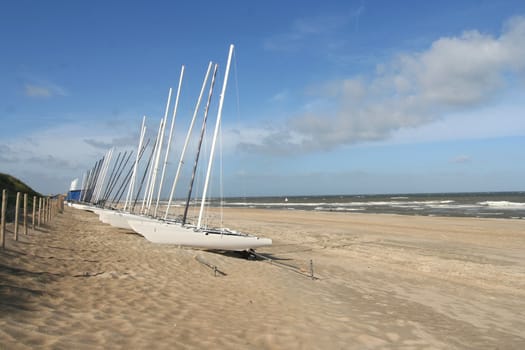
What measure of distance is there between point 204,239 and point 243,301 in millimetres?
6458

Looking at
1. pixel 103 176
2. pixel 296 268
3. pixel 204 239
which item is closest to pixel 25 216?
pixel 204 239

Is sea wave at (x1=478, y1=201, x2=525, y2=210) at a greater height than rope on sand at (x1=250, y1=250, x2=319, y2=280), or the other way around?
sea wave at (x1=478, y1=201, x2=525, y2=210)

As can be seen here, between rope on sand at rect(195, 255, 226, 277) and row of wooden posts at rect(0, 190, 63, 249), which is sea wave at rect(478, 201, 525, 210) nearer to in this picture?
rope on sand at rect(195, 255, 226, 277)

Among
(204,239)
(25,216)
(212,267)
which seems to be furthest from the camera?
(204,239)

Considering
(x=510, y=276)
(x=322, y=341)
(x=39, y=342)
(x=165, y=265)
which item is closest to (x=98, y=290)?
(x=39, y=342)

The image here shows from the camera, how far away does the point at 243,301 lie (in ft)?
25.4

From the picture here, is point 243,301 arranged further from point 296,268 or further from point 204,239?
point 204,239

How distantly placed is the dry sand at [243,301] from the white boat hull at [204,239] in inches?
19.0

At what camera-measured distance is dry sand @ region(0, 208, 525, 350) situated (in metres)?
5.33

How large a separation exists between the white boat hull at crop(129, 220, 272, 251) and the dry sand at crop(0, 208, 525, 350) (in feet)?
1.58

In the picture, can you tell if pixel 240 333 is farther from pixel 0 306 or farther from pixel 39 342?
pixel 0 306

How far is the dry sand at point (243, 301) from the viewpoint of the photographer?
5.33 metres

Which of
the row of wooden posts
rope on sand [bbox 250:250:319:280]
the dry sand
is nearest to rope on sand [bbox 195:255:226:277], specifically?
the dry sand

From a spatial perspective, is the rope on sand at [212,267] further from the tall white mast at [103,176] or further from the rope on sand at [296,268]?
the tall white mast at [103,176]
